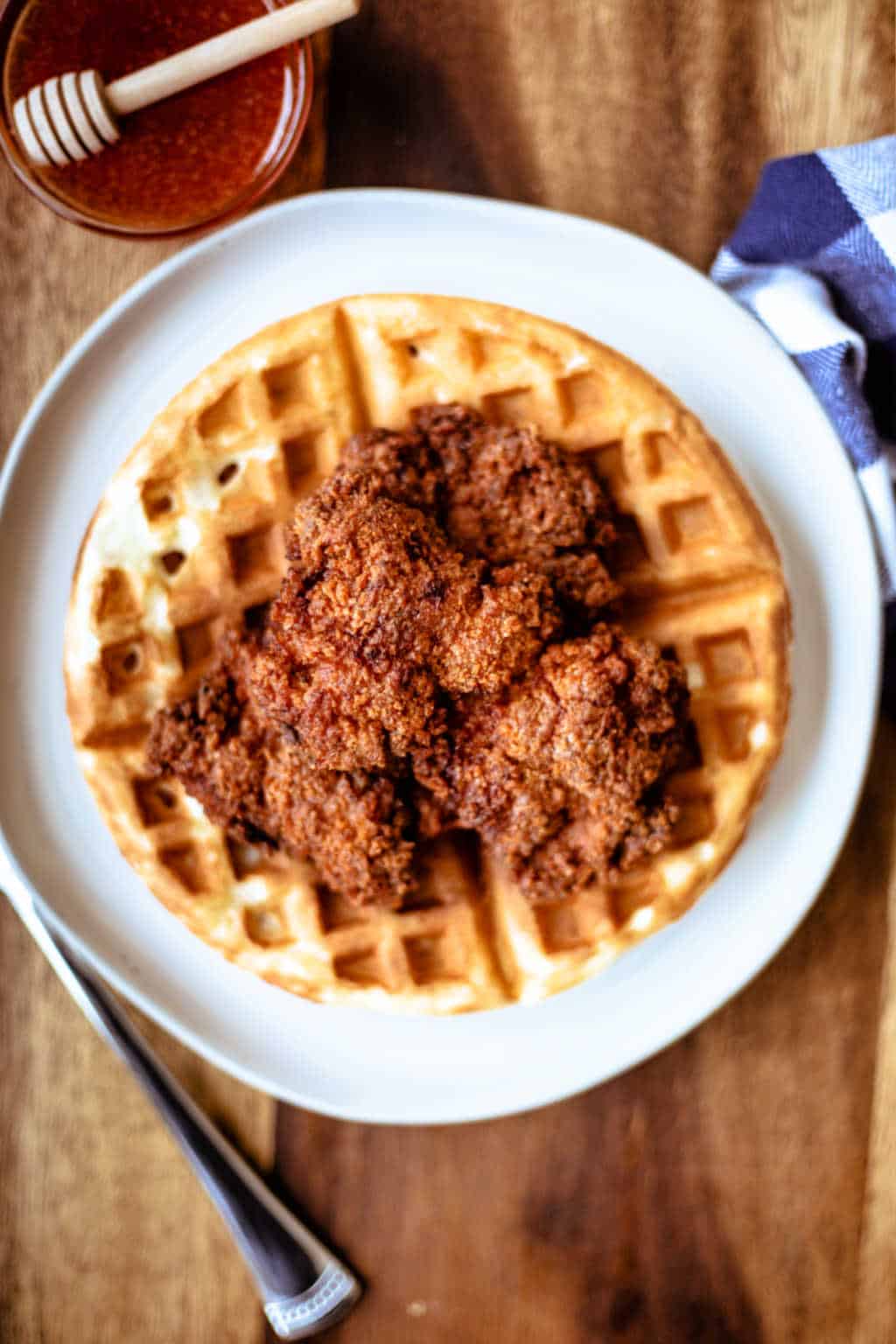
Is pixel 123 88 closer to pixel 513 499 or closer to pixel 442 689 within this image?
pixel 513 499

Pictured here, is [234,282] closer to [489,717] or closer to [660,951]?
[489,717]

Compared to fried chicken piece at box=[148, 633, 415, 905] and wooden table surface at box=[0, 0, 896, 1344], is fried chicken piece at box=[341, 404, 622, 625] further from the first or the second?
wooden table surface at box=[0, 0, 896, 1344]

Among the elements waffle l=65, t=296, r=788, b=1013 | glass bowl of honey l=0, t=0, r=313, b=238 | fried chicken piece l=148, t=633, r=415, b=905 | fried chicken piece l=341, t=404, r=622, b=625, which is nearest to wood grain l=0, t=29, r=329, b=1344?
waffle l=65, t=296, r=788, b=1013

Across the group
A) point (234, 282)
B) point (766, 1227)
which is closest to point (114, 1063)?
point (766, 1227)

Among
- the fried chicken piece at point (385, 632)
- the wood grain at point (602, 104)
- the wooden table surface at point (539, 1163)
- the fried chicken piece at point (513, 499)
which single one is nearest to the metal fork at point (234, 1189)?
the wooden table surface at point (539, 1163)

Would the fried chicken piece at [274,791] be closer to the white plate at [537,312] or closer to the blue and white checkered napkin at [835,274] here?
the white plate at [537,312]

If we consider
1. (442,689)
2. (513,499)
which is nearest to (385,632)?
(442,689)
